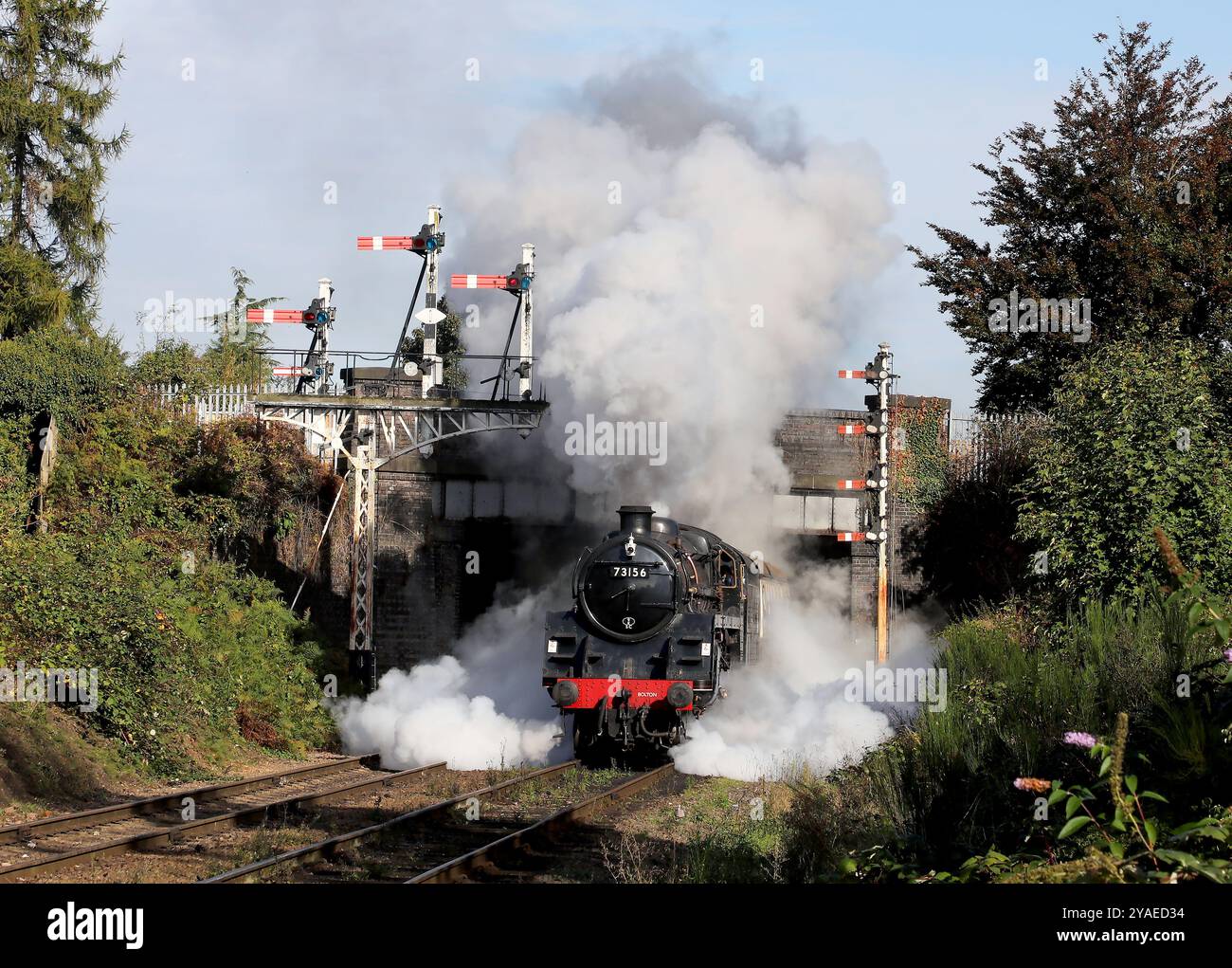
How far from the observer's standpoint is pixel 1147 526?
575 inches

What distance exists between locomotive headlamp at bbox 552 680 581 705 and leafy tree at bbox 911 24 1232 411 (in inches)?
406

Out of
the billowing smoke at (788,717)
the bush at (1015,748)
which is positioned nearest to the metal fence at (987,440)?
the billowing smoke at (788,717)

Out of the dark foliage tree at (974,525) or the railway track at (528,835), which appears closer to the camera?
the railway track at (528,835)

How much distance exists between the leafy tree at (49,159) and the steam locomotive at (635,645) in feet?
35.4

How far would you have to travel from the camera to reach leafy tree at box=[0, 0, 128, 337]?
20281mm

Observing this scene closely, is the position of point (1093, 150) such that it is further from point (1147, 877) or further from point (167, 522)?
point (1147, 877)

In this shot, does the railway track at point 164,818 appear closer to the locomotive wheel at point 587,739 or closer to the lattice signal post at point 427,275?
the locomotive wheel at point 587,739

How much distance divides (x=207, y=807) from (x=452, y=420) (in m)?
9.20

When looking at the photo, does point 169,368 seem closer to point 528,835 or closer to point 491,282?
point 491,282

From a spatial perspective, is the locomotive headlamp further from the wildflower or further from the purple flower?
the wildflower

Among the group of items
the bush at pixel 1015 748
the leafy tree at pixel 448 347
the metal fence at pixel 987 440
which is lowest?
the bush at pixel 1015 748

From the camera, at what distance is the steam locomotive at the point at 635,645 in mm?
14570

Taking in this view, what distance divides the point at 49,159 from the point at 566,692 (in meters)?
13.3
